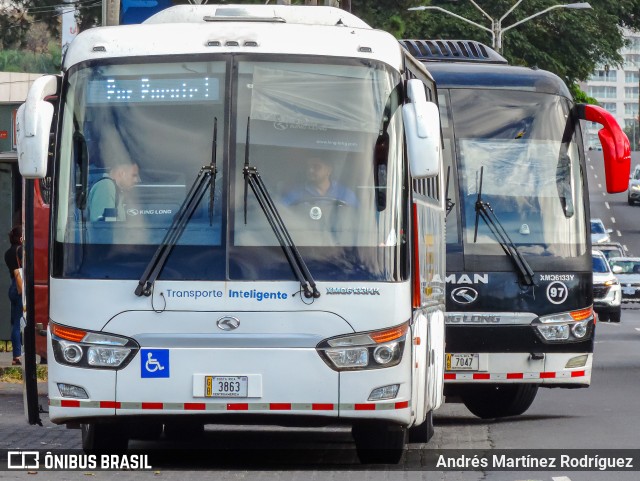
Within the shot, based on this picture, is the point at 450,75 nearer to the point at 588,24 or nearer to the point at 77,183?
the point at 77,183

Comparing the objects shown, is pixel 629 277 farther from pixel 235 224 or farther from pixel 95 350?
pixel 95 350

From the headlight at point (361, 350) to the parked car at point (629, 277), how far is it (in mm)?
36929

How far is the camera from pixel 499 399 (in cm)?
1555

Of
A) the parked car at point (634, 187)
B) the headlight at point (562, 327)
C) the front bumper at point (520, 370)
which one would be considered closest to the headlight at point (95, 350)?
the front bumper at point (520, 370)

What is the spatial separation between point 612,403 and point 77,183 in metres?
8.38

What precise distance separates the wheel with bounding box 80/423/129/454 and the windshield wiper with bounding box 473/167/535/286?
13.9ft

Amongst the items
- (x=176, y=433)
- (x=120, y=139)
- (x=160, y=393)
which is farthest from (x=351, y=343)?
(x=176, y=433)

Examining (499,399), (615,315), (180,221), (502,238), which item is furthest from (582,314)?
(615,315)

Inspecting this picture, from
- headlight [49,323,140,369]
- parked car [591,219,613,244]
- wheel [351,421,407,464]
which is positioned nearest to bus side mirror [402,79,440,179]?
wheel [351,421,407,464]

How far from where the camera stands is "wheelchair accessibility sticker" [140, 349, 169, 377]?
9.93 metres

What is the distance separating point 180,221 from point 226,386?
1051mm

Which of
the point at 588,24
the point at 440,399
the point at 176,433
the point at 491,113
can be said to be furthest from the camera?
the point at 588,24

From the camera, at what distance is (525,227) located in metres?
14.1

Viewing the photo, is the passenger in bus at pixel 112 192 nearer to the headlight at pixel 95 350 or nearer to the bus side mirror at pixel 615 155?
the headlight at pixel 95 350
